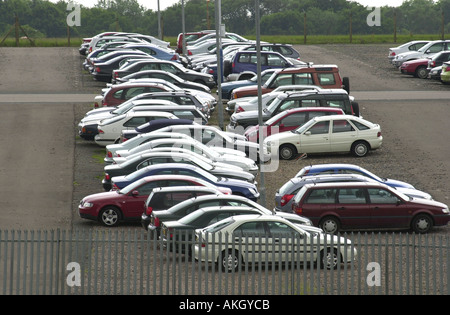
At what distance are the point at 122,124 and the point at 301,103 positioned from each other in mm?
6087

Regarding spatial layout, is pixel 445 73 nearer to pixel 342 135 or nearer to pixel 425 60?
Answer: pixel 425 60

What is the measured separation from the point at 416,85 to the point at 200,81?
10.3 metres

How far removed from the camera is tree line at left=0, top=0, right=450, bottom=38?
10194 centimetres

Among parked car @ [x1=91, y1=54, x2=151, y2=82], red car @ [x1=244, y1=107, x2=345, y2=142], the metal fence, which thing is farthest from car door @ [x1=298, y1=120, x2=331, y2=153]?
parked car @ [x1=91, y1=54, x2=151, y2=82]

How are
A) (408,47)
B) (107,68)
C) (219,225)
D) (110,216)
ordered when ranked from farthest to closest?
1. (408,47)
2. (107,68)
3. (110,216)
4. (219,225)

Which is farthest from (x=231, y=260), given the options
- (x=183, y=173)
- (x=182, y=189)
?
(x=183, y=173)

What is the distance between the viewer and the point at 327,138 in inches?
1167

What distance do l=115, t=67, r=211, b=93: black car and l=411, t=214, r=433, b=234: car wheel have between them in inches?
707

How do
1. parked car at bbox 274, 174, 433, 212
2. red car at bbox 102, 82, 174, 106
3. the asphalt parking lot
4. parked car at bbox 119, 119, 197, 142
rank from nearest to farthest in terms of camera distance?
parked car at bbox 274, 174, 433, 212, the asphalt parking lot, parked car at bbox 119, 119, 197, 142, red car at bbox 102, 82, 174, 106

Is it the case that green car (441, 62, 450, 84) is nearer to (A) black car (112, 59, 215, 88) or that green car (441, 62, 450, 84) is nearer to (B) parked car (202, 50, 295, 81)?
(B) parked car (202, 50, 295, 81)

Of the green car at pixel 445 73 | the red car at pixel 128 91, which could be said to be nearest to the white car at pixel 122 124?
the red car at pixel 128 91

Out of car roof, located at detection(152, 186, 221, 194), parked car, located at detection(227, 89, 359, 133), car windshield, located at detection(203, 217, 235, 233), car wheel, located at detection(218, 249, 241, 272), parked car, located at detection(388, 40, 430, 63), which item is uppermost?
parked car, located at detection(388, 40, 430, 63)

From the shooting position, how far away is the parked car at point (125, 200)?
2167cm

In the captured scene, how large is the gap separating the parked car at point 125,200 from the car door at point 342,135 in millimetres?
8320
